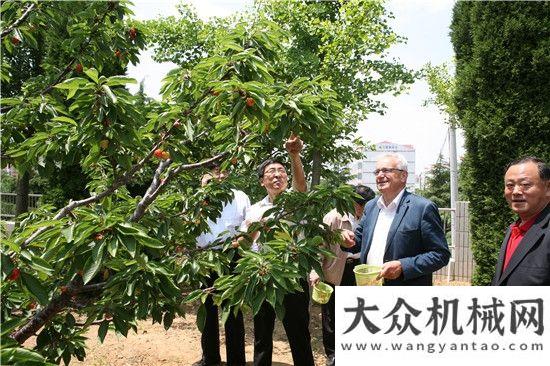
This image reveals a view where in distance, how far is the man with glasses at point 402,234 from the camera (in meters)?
2.98

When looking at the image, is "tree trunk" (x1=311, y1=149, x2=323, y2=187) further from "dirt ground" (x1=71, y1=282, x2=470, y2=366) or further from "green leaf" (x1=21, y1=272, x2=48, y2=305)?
"green leaf" (x1=21, y1=272, x2=48, y2=305)

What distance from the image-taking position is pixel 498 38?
6.16 meters

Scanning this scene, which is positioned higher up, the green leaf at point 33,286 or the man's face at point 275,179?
the man's face at point 275,179

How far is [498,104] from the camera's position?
6.23 meters

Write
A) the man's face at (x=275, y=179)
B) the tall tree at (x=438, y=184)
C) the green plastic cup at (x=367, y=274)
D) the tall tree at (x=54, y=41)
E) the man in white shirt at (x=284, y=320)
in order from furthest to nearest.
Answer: the tall tree at (x=438, y=184) < the man in white shirt at (x=284, y=320) < the man's face at (x=275, y=179) < the green plastic cup at (x=367, y=274) < the tall tree at (x=54, y=41)

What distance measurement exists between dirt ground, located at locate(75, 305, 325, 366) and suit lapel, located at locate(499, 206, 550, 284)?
10.3 ft

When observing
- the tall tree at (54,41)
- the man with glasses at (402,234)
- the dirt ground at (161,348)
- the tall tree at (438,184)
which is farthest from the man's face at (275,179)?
the tall tree at (438,184)

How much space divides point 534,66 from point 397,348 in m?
5.14

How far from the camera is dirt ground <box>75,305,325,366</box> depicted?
17.0 ft

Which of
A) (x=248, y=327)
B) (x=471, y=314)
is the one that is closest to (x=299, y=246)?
(x=471, y=314)

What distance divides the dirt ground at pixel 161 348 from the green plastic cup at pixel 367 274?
2.61 meters

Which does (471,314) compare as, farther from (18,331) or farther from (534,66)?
(534,66)

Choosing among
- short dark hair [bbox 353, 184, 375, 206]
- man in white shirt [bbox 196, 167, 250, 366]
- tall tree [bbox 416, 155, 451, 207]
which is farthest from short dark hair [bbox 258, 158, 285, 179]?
tall tree [bbox 416, 155, 451, 207]

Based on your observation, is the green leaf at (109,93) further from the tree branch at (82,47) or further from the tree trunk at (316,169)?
the tree trunk at (316,169)
